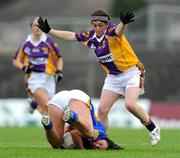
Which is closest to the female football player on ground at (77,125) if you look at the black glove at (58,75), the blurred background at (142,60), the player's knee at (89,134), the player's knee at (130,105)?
the player's knee at (89,134)

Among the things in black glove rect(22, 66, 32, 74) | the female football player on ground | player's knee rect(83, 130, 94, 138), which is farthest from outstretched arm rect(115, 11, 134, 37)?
black glove rect(22, 66, 32, 74)

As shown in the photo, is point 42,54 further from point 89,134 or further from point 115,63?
point 89,134

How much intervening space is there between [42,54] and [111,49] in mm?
5994

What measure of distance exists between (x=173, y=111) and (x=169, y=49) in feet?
19.5

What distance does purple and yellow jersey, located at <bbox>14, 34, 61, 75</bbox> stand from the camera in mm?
19062

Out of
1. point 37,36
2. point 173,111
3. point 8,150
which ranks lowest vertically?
point 173,111

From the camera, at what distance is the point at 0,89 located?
31656 millimetres

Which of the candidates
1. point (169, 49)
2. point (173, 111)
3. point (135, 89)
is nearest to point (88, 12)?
point (169, 49)

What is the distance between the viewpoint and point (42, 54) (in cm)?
1908

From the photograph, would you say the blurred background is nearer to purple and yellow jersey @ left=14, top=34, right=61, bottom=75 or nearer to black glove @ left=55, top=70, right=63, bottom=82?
purple and yellow jersey @ left=14, top=34, right=61, bottom=75

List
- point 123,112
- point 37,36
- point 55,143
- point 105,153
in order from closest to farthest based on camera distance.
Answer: point 105,153
point 55,143
point 37,36
point 123,112

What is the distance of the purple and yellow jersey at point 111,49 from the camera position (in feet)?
43.0

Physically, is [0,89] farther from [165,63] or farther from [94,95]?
[165,63]

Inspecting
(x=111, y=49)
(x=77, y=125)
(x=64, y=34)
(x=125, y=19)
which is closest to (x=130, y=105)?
(x=111, y=49)
